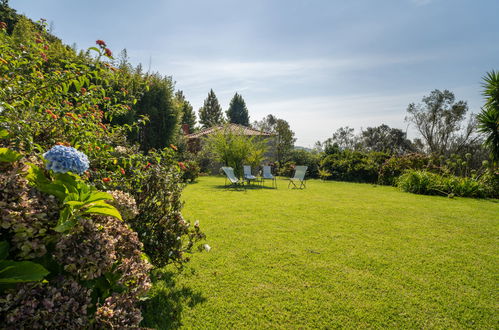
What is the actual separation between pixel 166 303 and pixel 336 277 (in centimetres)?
179

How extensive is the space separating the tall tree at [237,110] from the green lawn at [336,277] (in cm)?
4829

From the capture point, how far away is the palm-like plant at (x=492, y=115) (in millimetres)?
9641

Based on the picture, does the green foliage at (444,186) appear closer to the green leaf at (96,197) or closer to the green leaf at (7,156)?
the green leaf at (96,197)

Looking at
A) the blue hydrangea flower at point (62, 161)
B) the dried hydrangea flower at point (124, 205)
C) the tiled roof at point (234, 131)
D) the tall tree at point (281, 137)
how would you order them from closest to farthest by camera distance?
the blue hydrangea flower at point (62, 161) → the dried hydrangea flower at point (124, 205) → the tiled roof at point (234, 131) → the tall tree at point (281, 137)

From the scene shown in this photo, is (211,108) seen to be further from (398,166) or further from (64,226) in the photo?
(64,226)

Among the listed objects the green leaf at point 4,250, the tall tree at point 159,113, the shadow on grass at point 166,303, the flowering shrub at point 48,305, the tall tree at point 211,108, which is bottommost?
the shadow on grass at point 166,303

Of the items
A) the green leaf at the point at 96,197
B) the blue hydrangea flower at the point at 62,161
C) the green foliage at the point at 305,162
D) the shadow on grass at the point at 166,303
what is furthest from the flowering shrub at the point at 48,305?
the green foliage at the point at 305,162

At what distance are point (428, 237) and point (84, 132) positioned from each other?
515cm

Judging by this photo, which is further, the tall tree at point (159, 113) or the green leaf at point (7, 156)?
the tall tree at point (159, 113)

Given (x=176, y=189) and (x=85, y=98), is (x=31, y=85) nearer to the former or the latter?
(x=85, y=98)

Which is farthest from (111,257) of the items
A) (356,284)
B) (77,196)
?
(356,284)

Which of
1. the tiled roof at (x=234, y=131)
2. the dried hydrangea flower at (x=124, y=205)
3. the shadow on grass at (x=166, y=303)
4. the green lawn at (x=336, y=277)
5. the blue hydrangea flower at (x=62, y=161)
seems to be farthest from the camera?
the tiled roof at (x=234, y=131)

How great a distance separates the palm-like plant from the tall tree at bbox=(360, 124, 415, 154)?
22.7 metres

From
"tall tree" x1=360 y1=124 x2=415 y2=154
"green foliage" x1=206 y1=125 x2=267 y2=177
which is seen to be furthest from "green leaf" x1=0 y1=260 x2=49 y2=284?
"tall tree" x1=360 y1=124 x2=415 y2=154
